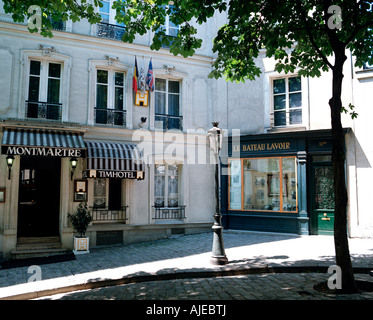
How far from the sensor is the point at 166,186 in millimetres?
12297

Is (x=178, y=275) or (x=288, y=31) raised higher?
(x=288, y=31)

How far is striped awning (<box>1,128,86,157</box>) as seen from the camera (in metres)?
9.16

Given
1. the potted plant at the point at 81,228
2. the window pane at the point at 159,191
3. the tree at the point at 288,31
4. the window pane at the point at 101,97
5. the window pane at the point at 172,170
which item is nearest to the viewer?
the tree at the point at 288,31

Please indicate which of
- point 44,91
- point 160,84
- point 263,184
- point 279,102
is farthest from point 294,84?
point 44,91

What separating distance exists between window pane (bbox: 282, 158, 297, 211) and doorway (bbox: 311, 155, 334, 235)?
62cm

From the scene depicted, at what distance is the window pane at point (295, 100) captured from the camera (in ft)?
39.3

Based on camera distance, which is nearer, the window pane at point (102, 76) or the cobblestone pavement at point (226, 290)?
the cobblestone pavement at point (226, 290)

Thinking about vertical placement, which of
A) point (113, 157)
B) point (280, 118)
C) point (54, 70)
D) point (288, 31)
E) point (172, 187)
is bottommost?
point (172, 187)

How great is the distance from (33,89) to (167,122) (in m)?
4.79

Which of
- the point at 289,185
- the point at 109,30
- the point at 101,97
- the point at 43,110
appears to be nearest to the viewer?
the point at 43,110

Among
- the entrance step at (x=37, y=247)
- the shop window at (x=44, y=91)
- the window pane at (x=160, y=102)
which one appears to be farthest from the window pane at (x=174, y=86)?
the entrance step at (x=37, y=247)

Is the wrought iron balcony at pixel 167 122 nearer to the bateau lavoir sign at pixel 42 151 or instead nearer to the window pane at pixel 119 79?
the window pane at pixel 119 79

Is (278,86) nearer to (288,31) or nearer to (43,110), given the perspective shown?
(288,31)

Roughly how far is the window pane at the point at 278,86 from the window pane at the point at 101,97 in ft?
21.2
